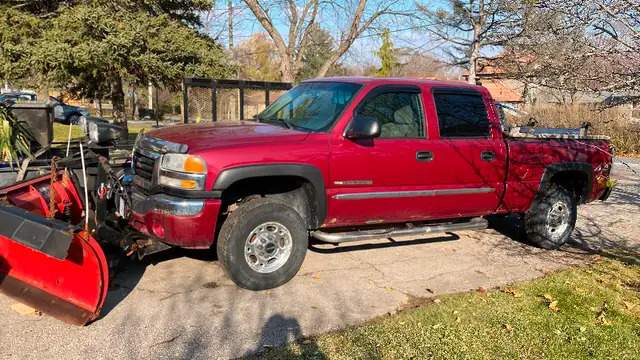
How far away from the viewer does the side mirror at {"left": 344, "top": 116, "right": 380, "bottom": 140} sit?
4809 millimetres

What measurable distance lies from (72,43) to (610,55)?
12.0 m

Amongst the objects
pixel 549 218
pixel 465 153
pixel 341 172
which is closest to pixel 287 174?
pixel 341 172

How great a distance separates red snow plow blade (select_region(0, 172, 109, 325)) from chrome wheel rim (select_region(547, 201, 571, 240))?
5.12 meters

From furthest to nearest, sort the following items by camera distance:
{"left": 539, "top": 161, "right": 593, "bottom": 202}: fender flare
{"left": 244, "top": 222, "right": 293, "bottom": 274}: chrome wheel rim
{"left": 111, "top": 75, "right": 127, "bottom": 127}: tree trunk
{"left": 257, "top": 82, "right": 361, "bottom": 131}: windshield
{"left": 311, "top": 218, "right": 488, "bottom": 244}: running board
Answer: {"left": 111, "top": 75, "right": 127, "bottom": 127}: tree trunk → {"left": 539, "top": 161, "right": 593, "bottom": 202}: fender flare → {"left": 257, "top": 82, "right": 361, "bottom": 131}: windshield → {"left": 311, "top": 218, "right": 488, "bottom": 244}: running board → {"left": 244, "top": 222, "right": 293, "bottom": 274}: chrome wheel rim

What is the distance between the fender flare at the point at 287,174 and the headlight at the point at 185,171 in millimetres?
139

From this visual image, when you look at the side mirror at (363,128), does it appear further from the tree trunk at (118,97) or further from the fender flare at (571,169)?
the tree trunk at (118,97)

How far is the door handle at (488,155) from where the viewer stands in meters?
5.86

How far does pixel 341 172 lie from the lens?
4996 millimetres

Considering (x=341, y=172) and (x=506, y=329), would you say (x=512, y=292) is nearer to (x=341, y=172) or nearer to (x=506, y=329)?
(x=506, y=329)

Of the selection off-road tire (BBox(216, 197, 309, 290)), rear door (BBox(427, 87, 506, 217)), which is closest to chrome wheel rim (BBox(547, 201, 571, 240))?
rear door (BBox(427, 87, 506, 217))

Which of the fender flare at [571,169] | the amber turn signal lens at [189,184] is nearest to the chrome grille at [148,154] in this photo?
the amber turn signal lens at [189,184]

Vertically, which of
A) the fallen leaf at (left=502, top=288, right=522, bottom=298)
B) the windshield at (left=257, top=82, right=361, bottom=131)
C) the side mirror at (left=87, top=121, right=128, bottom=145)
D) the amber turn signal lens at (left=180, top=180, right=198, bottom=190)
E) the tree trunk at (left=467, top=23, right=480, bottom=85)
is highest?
the tree trunk at (left=467, top=23, right=480, bottom=85)

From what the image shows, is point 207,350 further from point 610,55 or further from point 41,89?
point 41,89

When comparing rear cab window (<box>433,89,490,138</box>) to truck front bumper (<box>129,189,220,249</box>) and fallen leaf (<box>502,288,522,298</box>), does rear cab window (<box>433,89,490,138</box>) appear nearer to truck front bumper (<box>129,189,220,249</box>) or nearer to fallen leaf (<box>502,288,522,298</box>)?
fallen leaf (<box>502,288,522,298</box>)
